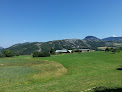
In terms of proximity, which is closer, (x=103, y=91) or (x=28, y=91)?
(x=103, y=91)

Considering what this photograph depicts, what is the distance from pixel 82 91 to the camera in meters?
12.7

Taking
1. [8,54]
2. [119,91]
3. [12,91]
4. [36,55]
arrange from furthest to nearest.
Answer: [8,54] → [36,55] → [12,91] → [119,91]

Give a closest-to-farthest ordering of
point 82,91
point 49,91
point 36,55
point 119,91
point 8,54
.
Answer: point 119,91 → point 82,91 → point 49,91 → point 36,55 → point 8,54

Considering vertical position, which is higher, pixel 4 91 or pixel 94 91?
pixel 94 91

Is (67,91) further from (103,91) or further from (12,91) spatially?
(12,91)

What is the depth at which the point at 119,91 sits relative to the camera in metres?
11.6

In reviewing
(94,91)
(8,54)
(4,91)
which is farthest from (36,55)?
(94,91)

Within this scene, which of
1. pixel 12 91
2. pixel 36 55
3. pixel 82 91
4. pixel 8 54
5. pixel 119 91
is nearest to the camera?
pixel 119 91

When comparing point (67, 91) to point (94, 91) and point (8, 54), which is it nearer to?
point (94, 91)

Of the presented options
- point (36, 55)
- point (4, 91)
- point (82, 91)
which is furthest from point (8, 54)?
point (82, 91)

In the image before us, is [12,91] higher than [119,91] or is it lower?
lower

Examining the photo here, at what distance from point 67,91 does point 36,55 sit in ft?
314

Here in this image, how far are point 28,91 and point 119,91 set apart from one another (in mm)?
11913

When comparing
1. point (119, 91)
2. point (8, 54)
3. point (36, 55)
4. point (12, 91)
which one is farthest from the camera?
point (8, 54)
